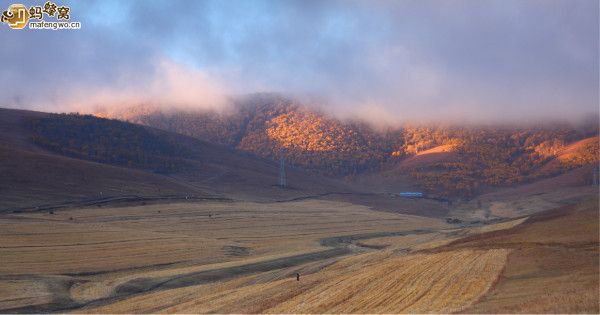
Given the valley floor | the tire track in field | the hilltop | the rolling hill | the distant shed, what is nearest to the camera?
the valley floor

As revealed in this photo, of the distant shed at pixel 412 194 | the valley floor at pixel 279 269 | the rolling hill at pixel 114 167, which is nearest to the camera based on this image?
the valley floor at pixel 279 269

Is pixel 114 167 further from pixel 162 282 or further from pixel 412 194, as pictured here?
pixel 162 282

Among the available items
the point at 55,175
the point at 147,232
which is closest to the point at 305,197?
the point at 55,175

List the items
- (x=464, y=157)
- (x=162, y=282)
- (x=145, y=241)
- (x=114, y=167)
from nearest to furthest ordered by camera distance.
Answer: (x=162, y=282), (x=145, y=241), (x=114, y=167), (x=464, y=157)

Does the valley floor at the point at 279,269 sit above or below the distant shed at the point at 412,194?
below

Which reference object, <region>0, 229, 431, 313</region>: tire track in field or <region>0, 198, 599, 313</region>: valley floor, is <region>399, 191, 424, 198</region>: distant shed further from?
<region>0, 229, 431, 313</region>: tire track in field

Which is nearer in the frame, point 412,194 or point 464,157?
point 412,194

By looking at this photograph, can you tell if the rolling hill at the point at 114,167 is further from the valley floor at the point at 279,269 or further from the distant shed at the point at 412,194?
the valley floor at the point at 279,269

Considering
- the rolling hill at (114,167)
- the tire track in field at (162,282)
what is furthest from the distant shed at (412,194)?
the tire track in field at (162,282)

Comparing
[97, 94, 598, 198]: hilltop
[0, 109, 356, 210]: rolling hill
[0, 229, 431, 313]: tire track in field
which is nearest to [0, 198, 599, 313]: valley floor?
[0, 229, 431, 313]: tire track in field

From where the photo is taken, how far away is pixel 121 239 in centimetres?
5894

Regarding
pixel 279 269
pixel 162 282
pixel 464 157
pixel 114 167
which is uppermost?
pixel 464 157

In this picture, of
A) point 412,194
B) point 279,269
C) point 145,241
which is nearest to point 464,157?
point 412,194

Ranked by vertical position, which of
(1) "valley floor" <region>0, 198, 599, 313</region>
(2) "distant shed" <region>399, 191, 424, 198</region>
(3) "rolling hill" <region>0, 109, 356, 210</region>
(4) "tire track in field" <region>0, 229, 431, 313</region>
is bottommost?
(4) "tire track in field" <region>0, 229, 431, 313</region>
